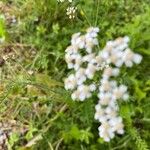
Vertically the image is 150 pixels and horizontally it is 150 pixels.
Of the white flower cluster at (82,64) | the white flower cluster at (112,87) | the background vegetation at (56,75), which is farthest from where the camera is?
the background vegetation at (56,75)

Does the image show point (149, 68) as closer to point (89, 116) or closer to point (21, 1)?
point (89, 116)

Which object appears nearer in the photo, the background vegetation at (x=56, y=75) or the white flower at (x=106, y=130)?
the white flower at (x=106, y=130)

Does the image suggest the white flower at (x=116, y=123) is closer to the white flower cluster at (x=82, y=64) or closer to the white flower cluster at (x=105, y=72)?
the white flower cluster at (x=105, y=72)

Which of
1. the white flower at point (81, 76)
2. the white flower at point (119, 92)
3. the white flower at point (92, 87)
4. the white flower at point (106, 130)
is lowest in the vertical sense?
the white flower at point (106, 130)

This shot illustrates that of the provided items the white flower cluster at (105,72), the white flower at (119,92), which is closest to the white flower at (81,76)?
the white flower cluster at (105,72)

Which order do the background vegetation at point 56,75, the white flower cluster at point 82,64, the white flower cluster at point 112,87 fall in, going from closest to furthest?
1. the white flower cluster at point 112,87
2. the white flower cluster at point 82,64
3. the background vegetation at point 56,75

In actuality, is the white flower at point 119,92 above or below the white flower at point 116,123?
above
